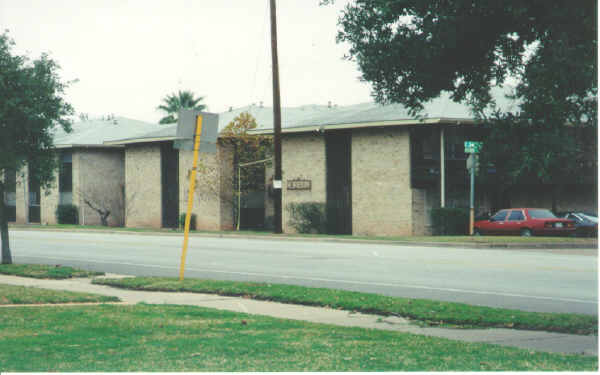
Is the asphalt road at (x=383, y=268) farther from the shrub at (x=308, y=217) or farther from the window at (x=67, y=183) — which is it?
the window at (x=67, y=183)

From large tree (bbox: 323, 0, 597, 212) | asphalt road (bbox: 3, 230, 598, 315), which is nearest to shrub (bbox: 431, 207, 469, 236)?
asphalt road (bbox: 3, 230, 598, 315)

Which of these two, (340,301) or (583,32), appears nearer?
(583,32)

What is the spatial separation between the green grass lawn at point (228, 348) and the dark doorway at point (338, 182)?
2550 centimetres

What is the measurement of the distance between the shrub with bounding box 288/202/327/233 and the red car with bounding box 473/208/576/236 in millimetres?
7667

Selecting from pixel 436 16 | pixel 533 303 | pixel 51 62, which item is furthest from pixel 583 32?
pixel 51 62

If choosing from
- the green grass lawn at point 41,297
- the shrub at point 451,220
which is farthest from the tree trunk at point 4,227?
the shrub at point 451,220

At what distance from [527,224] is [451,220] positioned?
11.1ft

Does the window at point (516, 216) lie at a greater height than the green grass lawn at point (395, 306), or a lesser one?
greater

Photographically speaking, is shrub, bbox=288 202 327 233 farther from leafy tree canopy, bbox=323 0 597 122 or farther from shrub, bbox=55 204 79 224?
leafy tree canopy, bbox=323 0 597 122

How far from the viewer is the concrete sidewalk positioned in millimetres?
7715

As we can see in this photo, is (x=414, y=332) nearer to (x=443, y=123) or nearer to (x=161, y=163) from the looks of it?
(x=443, y=123)

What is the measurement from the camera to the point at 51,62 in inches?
595

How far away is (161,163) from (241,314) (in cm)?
3348

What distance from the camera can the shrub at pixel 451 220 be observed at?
101 feet
